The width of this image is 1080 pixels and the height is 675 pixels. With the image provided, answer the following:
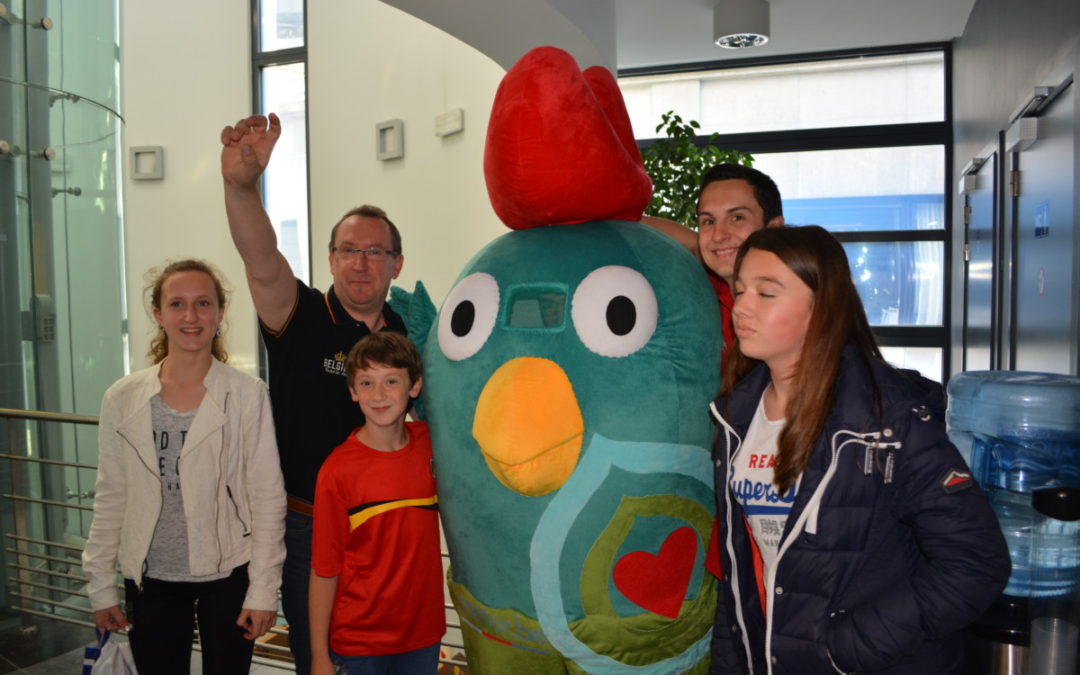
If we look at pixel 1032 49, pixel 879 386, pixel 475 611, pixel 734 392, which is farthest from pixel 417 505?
A: pixel 1032 49

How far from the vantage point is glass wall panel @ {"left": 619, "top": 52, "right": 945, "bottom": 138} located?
5633 mm

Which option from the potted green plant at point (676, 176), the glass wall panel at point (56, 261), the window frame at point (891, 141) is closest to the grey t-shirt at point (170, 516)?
the glass wall panel at point (56, 261)

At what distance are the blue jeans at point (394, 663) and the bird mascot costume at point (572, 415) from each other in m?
0.10

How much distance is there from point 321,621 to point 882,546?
107 cm

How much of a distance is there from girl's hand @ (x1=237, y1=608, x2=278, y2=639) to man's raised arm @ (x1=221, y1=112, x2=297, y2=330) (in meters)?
0.63

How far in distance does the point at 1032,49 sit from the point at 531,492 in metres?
2.83

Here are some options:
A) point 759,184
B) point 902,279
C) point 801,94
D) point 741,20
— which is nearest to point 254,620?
point 759,184

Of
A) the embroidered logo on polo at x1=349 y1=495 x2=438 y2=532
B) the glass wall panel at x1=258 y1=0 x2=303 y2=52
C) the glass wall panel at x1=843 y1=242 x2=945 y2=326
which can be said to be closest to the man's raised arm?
the embroidered logo on polo at x1=349 y1=495 x2=438 y2=532

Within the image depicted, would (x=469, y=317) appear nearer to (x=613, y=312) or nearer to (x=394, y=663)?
(x=613, y=312)

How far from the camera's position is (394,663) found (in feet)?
5.59

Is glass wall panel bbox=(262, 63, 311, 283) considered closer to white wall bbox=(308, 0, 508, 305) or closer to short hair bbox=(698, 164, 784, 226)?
white wall bbox=(308, 0, 508, 305)

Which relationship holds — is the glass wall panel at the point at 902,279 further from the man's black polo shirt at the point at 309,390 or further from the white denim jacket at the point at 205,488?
the white denim jacket at the point at 205,488

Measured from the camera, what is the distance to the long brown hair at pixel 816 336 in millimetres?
1213

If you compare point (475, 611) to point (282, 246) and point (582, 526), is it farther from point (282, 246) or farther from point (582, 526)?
point (282, 246)
